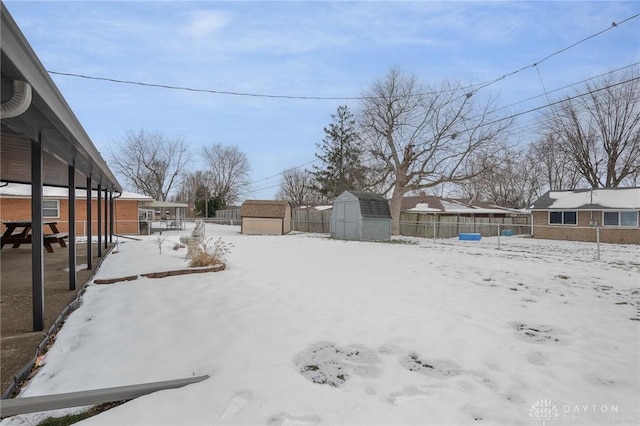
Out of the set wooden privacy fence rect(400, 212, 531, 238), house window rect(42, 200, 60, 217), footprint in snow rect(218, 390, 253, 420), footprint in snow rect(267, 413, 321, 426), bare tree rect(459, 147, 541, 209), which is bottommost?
footprint in snow rect(267, 413, 321, 426)

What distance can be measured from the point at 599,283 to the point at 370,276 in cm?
453

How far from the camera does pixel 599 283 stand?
7.04m

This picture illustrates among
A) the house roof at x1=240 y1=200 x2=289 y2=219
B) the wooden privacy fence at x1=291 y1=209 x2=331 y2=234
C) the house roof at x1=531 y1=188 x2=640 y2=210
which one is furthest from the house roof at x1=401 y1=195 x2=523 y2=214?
the house roof at x1=240 y1=200 x2=289 y2=219

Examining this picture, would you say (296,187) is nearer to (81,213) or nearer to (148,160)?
(148,160)

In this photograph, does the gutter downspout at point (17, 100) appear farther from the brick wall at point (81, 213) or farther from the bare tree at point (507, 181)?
the bare tree at point (507, 181)

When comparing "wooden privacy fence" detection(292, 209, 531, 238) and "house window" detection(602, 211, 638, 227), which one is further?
"wooden privacy fence" detection(292, 209, 531, 238)

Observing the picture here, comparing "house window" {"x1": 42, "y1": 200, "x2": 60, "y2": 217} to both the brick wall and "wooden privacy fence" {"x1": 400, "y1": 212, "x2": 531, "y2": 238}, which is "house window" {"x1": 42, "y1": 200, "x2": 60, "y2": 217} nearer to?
the brick wall

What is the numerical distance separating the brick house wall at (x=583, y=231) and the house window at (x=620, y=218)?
272 millimetres

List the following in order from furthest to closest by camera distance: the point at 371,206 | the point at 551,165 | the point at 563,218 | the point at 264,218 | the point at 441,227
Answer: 1. the point at 551,165
2. the point at 264,218
3. the point at 441,227
4. the point at 563,218
5. the point at 371,206

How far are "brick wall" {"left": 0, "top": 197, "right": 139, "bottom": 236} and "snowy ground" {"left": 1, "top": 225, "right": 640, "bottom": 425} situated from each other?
1474cm

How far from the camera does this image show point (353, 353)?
338cm

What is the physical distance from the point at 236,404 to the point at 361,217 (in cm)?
1663

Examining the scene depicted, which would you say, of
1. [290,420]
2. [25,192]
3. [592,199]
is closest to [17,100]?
[290,420]

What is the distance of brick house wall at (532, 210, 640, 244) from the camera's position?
Answer: 19609 mm
